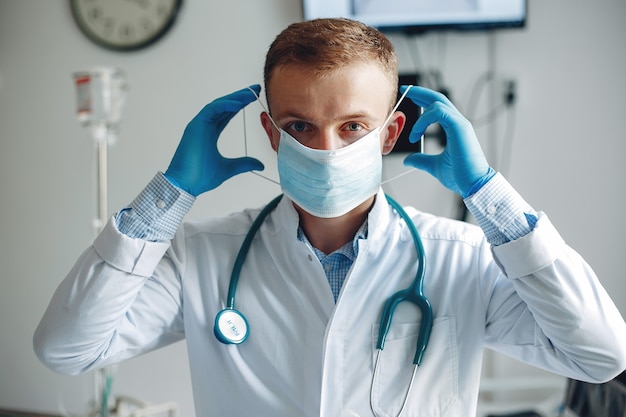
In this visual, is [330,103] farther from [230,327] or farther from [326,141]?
[230,327]

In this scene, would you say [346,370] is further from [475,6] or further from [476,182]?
[475,6]

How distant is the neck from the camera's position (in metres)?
1.20

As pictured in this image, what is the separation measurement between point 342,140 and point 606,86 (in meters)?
1.44

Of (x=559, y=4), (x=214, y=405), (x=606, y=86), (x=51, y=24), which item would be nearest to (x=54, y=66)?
(x=51, y=24)

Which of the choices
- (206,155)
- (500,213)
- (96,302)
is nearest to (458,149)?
(500,213)

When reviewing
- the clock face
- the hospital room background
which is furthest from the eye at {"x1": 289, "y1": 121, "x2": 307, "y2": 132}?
the clock face

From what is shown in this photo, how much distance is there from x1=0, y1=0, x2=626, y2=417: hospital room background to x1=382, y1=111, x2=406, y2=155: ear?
942 mm

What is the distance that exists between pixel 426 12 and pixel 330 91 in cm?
119

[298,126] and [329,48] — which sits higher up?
[329,48]

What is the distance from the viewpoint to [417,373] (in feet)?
3.52

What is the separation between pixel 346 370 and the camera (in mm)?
1070

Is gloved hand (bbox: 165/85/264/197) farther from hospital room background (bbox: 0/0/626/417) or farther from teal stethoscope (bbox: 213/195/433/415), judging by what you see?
hospital room background (bbox: 0/0/626/417)

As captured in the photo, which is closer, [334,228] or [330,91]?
[330,91]

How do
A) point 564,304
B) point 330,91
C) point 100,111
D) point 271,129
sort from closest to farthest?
point 564,304
point 330,91
point 271,129
point 100,111
